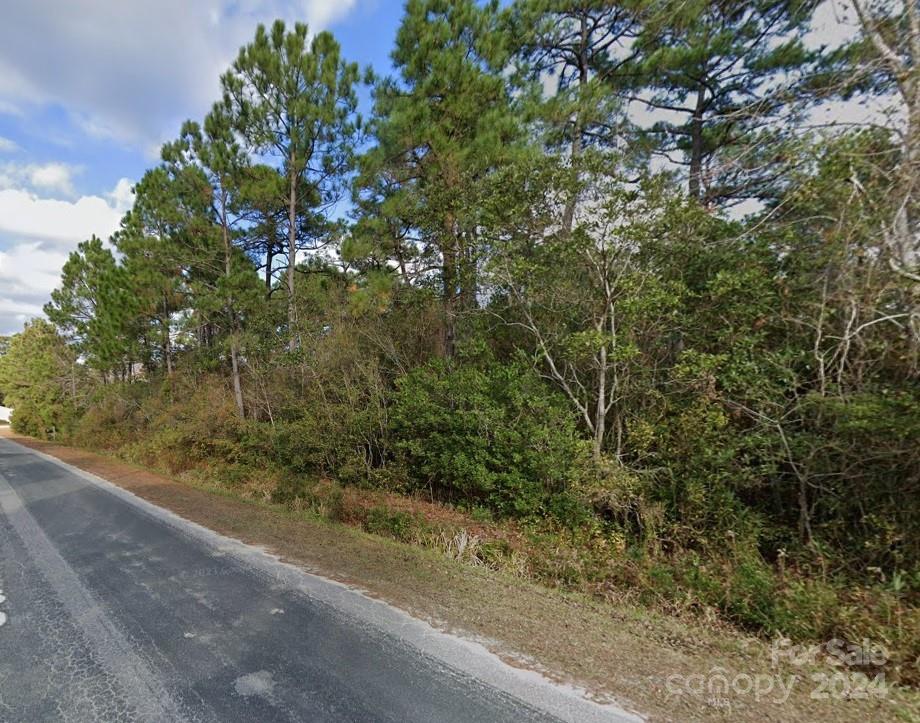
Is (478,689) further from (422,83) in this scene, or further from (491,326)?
(422,83)

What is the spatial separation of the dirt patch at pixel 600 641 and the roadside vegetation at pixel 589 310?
0.99 metres

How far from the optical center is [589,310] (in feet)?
23.5

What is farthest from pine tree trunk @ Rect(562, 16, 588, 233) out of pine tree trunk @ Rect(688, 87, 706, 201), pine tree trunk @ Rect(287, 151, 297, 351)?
pine tree trunk @ Rect(287, 151, 297, 351)

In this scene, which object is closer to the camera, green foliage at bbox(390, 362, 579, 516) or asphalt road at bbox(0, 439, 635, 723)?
asphalt road at bbox(0, 439, 635, 723)

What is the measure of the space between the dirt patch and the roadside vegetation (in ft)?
3.24

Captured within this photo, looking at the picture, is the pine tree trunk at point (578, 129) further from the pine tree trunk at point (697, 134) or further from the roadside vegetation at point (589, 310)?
the pine tree trunk at point (697, 134)

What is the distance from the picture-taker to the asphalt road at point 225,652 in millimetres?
2367

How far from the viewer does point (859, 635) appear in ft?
11.3

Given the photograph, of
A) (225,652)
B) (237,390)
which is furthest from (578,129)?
(237,390)

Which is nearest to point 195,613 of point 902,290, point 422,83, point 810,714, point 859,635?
point 810,714

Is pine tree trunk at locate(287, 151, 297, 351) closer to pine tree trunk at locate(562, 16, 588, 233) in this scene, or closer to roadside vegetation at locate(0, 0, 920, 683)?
roadside vegetation at locate(0, 0, 920, 683)

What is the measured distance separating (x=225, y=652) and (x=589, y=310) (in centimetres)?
643

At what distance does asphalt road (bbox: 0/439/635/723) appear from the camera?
2.37 m

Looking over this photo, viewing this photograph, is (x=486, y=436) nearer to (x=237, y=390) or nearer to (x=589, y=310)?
(x=589, y=310)
